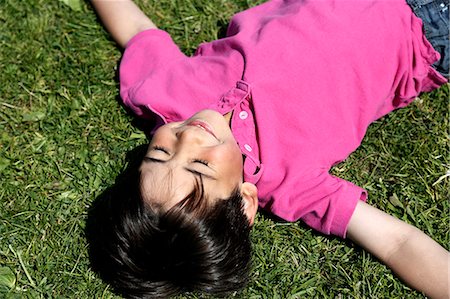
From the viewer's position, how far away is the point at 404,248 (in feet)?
10.2

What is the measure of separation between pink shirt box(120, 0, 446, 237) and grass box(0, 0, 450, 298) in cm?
18

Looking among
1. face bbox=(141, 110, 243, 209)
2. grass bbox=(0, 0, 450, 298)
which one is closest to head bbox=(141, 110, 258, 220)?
face bbox=(141, 110, 243, 209)

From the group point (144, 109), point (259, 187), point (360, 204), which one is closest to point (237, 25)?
point (144, 109)

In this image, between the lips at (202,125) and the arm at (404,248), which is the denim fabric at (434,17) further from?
the lips at (202,125)

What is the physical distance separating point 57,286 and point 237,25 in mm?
1700

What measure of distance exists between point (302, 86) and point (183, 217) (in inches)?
38.8

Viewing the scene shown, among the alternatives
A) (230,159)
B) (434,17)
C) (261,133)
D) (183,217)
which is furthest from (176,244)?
(434,17)

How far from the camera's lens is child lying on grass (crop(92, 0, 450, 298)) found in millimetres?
2803

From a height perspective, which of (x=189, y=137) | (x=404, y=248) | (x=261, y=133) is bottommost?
(x=404, y=248)

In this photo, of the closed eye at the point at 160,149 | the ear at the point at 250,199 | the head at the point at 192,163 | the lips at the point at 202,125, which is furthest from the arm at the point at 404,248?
the closed eye at the point at 160,149

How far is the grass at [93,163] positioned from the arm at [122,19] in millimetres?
92

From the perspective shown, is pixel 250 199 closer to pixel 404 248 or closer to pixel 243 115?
pixel 243 115

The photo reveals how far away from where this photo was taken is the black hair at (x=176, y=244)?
2752mm

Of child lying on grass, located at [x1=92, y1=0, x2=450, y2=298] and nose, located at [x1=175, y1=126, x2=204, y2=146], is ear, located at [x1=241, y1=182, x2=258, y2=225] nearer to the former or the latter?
child lying on grass, located at [x1=92, y1=0, x2=450, y2=298]
